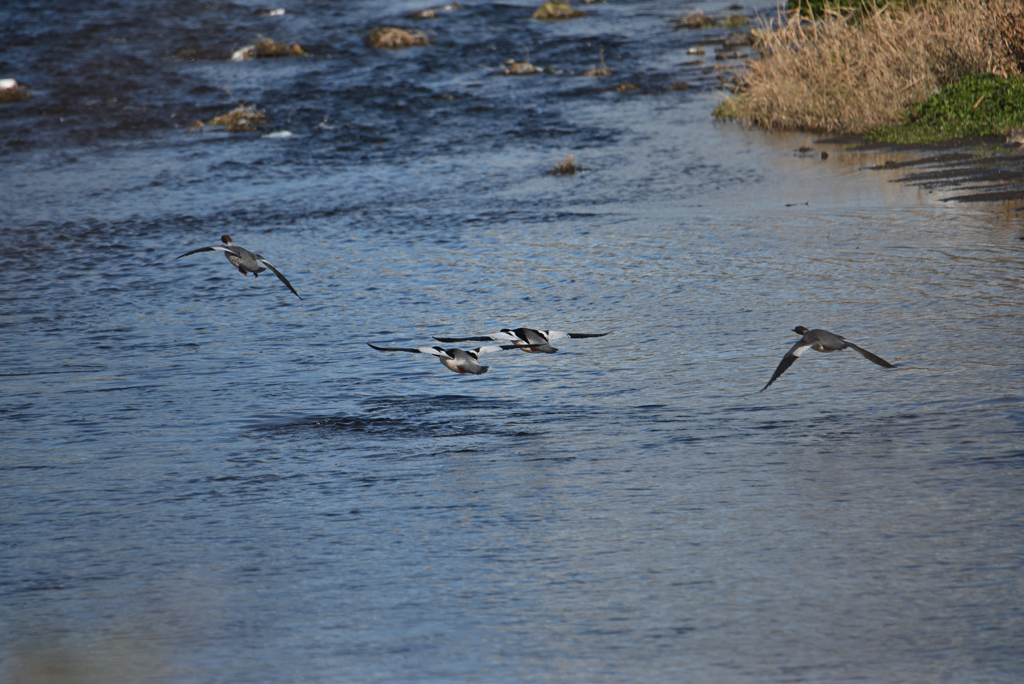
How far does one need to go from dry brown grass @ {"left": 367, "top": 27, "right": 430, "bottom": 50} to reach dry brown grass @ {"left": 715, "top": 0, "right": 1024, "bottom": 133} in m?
19.3

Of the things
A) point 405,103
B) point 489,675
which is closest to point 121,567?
point 489,675

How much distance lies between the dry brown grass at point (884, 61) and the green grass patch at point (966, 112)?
55 centimetres

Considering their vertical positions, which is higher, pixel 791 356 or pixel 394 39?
pixel 394 39

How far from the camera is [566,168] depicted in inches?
740

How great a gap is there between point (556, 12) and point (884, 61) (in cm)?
2499

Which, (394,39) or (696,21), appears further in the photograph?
(696,21)

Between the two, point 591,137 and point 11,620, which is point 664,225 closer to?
point 591,137

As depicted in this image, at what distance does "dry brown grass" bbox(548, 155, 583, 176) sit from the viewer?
18766mm

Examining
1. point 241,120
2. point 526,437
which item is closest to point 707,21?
point 241,120

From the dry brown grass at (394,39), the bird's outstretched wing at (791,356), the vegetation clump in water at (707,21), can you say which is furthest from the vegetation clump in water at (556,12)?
the bird's outstretched wing at (791,356)

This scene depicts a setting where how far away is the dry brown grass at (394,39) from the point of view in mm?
38031

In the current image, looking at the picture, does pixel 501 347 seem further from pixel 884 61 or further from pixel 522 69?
pixel 522 69

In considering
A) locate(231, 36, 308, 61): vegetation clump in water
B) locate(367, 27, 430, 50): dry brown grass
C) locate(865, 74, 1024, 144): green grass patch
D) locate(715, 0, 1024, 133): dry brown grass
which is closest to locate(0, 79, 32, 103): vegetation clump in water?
locate(231, 36, 308, 61): vegetation clump in water

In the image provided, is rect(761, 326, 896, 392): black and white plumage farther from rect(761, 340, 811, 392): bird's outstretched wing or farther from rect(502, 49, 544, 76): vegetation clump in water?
rect(502, 49, 544, 76): vegetation clump in water
